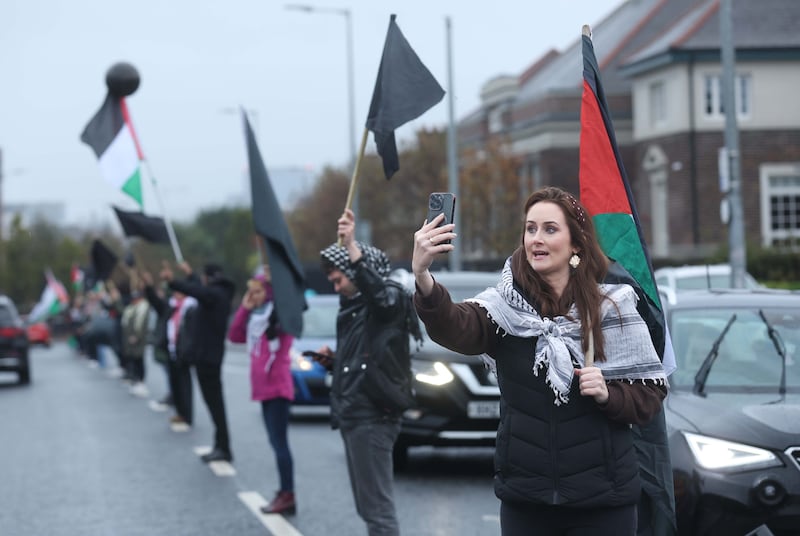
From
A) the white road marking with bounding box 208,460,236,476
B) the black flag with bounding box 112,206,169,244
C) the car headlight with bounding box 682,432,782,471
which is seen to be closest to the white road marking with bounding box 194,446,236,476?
the white road marking with bounding box 208,460,236,476

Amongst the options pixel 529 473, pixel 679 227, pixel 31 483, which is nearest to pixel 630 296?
pixel 529 473

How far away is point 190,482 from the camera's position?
461 inches

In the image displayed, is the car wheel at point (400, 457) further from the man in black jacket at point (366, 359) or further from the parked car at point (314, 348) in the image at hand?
the man in black jacket at point (366, 359)

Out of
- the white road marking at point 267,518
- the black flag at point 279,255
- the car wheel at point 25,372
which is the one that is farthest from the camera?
the car wheel at point 25,372

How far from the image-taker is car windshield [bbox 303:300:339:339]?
1834 cm

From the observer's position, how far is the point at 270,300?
10352 millimetres

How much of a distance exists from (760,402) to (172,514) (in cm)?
462

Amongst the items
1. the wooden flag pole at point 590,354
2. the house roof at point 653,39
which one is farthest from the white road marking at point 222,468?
the house roof at point 653,39

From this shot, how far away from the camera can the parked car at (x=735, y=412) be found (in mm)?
6391

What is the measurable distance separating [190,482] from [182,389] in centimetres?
531

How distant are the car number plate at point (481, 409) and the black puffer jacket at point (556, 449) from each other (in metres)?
6.99

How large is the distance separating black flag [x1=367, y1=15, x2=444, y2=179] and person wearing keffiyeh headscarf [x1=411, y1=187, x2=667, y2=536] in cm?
264

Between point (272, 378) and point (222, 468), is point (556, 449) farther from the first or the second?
point (222, 468)

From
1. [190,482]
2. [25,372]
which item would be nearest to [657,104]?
[25,372]
